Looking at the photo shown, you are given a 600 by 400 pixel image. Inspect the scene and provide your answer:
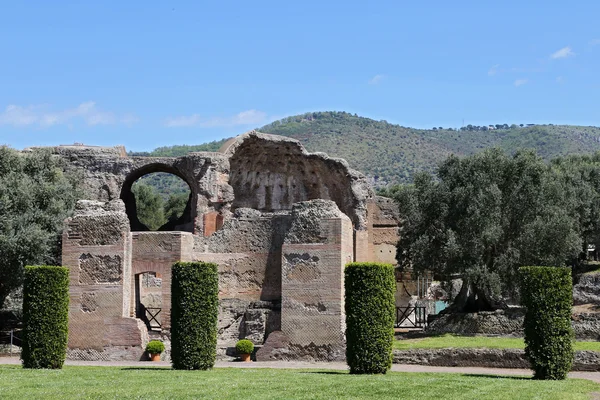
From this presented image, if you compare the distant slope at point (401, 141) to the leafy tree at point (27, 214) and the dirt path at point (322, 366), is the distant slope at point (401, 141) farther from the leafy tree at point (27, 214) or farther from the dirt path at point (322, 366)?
the dirt path at point (322, 366)

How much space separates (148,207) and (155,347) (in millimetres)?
41211

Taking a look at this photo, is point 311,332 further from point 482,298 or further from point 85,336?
point 482,298

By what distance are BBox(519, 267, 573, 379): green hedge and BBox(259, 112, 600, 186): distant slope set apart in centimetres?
7655

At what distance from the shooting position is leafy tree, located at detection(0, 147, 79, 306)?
3175cm

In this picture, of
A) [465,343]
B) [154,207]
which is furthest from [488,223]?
[154,207]

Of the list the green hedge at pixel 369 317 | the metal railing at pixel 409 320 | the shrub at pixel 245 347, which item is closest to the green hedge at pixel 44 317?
the shrub at pixel 245 347

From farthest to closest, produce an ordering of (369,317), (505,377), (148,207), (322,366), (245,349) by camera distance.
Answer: (148,207)
(245,349)
(322,366)
(369,317)
(505,377)

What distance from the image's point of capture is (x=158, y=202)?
70.6 metres

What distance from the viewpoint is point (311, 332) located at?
28156mm

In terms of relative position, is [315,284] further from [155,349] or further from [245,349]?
[155,349]

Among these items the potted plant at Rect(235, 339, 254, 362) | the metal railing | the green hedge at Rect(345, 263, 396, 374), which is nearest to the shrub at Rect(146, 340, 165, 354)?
the potted plant at Rect(235, 339, 254, 362)

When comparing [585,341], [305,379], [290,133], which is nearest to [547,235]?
[585,341]

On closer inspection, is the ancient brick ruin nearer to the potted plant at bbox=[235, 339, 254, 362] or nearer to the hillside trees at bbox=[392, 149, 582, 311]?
the potted plant at bbox=[235, 339, 254, 362]

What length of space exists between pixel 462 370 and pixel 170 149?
102m
